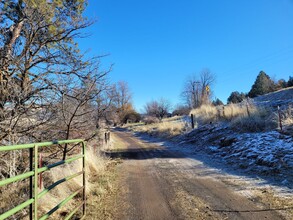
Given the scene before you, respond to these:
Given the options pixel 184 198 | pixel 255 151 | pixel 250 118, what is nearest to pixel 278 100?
pixel 250 118

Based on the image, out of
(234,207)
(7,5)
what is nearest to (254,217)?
(234,207)

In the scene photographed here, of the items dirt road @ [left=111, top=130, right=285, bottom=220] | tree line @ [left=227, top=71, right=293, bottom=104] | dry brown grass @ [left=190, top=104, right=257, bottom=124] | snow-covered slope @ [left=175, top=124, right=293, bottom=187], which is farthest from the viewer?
tree line @ [left=227, top=71, right=293, bottom=104]

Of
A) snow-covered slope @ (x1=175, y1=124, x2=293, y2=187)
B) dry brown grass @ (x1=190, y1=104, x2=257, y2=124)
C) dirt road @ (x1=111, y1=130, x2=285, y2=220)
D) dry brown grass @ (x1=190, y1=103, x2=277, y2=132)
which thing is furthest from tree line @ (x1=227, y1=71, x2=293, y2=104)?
dirt road @ (x1=111, y1=130, x2=285, y2=220)

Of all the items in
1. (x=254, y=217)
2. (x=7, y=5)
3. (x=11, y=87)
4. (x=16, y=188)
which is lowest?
(x=254, y=217)

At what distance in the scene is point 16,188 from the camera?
15.5 ft

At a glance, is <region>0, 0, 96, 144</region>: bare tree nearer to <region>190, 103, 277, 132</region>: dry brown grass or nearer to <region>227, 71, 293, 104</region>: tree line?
<region>190, 103, 277, 132</region>: dry brown grass

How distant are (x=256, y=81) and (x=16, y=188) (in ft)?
187

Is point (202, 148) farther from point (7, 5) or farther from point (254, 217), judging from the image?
point (7, 5)

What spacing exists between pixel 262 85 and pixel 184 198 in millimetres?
51907

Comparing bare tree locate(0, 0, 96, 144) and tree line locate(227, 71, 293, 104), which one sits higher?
tree line locate(227, 71, 293, 104)

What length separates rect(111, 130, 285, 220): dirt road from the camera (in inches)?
170

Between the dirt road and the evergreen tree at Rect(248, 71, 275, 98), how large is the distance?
47.7 metres

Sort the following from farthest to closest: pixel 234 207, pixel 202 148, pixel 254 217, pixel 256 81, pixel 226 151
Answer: pixel 256 81 < pixel 202 148 < pixel 226 151 < pixel 234 207 < pixel 254 217

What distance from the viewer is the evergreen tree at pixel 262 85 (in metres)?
49.6
